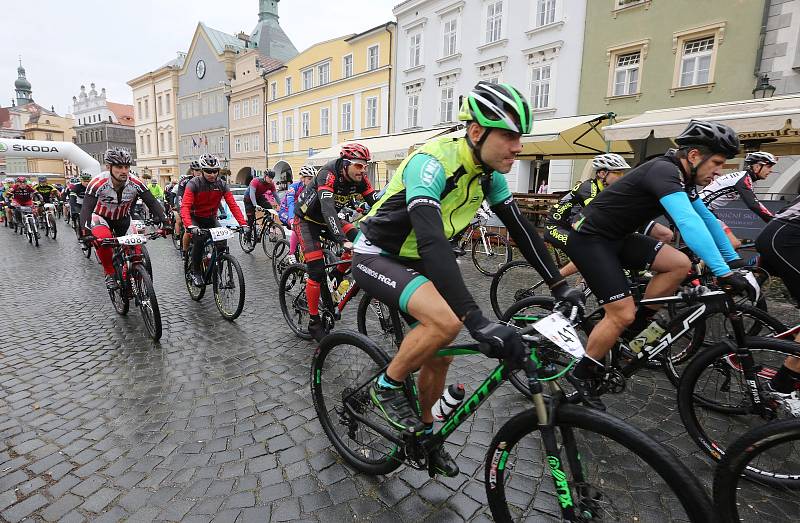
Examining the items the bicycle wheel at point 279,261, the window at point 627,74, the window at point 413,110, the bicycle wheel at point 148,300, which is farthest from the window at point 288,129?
the bicycle wheel at point 148,300

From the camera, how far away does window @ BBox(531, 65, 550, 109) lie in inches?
714

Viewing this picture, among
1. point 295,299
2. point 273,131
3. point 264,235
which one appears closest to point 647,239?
point 295,299

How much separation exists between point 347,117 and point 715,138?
1113 inches

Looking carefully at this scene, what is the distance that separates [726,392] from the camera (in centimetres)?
297

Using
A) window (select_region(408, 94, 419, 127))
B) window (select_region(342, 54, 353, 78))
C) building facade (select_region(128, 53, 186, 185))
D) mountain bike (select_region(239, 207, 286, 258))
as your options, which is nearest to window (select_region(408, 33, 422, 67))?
window (select_region(408, 94, 419, 127))

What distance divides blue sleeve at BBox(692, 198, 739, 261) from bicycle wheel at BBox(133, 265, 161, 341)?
5.16 metres

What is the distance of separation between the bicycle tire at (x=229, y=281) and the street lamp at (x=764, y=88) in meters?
14.5

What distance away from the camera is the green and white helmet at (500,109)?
6.40 feet

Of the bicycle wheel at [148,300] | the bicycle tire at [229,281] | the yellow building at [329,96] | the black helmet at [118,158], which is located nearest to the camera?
the bicycle wheel at [148,300]

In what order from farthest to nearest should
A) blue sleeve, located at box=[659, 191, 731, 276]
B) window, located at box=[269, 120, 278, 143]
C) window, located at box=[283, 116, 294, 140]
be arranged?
window, located at box=[269, 120, 278, 143] < window, located at box=[283, 116, 294, 140] < blue sleeve, located at box=[659, 191, 731, 276]

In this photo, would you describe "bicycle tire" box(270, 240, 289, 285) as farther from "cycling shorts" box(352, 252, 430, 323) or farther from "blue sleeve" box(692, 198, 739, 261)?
"blue sleeve" box(692, 198, 739, 261)

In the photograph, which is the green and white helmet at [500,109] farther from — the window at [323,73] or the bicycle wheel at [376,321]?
the window at [323,73]

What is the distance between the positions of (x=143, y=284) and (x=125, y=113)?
99.8m

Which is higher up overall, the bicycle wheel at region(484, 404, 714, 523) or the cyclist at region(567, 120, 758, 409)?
the cyclist at region(567, 120, 758, 409)
